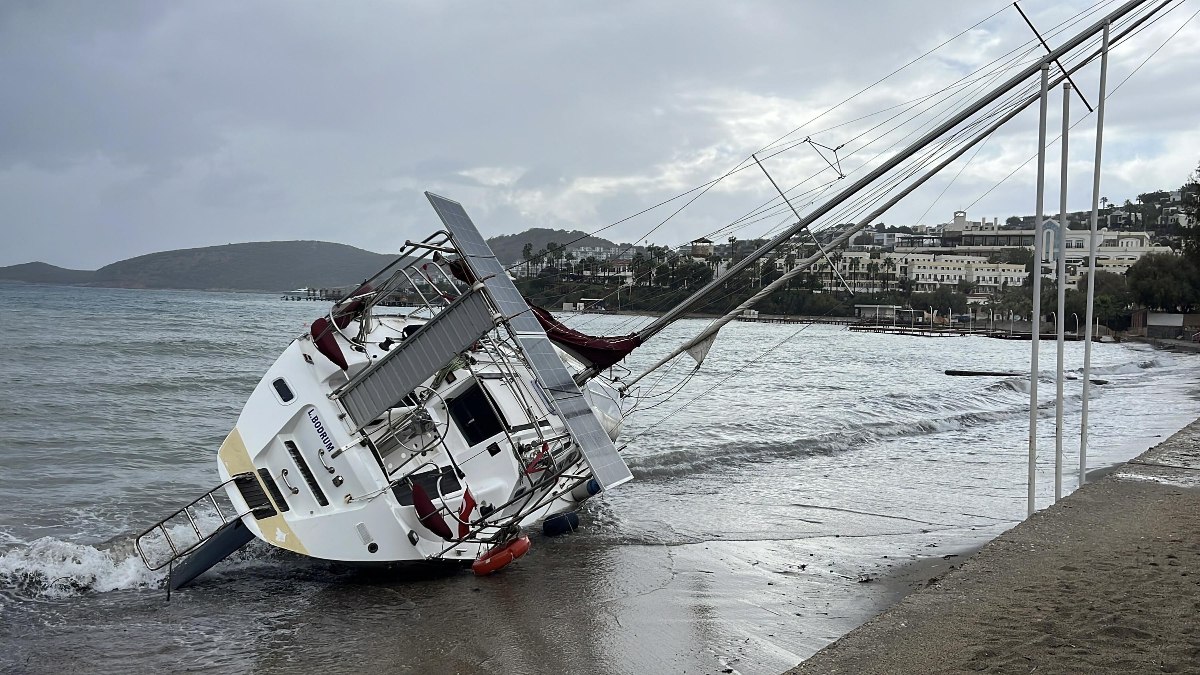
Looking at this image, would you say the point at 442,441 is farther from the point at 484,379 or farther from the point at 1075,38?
the point at 1075,38

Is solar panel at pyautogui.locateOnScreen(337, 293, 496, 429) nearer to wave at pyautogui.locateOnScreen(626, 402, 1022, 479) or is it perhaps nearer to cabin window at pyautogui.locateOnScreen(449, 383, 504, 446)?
cabin window at pyautogui.locateOnScreen(449, 383, 504, 446)

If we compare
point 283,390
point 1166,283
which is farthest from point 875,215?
point 1166,283

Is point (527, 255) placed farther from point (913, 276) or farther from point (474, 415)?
point (913, 276)

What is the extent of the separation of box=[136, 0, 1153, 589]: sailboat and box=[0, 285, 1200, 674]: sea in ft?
2.53

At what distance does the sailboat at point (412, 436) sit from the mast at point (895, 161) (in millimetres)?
38

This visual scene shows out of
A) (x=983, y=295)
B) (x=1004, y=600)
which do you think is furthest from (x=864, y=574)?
(x=983, y=295)

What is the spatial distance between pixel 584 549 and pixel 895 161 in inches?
292

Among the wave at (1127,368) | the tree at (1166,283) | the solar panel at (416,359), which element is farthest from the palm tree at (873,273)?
the solar panel at (416,359)

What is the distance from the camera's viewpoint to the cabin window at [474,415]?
12.7 m

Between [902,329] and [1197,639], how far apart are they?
429ft

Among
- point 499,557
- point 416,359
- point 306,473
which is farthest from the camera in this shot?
point 499,557

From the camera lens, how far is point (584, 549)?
1356cm

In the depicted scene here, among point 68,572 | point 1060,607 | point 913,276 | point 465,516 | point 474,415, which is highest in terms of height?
point 474,415

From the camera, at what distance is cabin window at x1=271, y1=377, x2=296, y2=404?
458 inches
